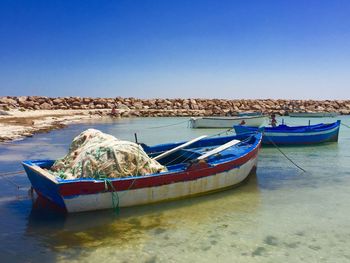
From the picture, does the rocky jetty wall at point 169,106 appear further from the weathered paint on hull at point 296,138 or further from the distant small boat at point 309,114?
the weathered paint on hull at point 296,138

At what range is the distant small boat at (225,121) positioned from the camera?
1248 inches

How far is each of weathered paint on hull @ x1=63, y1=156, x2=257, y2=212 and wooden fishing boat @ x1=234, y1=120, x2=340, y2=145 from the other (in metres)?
8.69

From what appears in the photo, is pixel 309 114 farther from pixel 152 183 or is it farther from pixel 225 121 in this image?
pixel 152 183

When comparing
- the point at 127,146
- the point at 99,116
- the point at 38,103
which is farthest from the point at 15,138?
the point at 38,103

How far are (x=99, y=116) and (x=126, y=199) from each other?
40.8m

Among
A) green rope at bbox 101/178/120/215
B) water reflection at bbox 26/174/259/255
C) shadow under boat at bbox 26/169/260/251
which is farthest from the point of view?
green rope at bbox 101/178/120/215

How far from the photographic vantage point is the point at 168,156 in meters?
11.7

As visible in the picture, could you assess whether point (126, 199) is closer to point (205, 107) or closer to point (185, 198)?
point (185, 198)

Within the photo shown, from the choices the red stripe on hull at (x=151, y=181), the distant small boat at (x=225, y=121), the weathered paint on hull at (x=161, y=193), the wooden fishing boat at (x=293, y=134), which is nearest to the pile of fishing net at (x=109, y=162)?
the red stripe on hull at (x=151, y=181)

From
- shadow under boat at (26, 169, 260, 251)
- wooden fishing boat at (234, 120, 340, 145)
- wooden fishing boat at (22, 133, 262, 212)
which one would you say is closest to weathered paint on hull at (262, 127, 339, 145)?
wooden fishing boat at (234, 120, 340, 145)

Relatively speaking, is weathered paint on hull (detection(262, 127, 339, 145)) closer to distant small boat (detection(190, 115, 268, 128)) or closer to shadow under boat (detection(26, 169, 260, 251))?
shadow under boat (detection(26, 169, 260, 251))

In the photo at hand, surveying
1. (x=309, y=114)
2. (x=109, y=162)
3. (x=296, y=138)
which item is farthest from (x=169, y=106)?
(x=109, y=162)

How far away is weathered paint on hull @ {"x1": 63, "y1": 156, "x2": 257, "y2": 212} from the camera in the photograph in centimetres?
795

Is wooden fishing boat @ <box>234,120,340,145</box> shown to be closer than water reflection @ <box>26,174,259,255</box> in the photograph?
No
